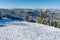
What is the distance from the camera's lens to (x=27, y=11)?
14062mm

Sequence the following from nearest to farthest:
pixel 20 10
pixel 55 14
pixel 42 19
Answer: pixel 42 19, pixel 20 10, pixel 55 14

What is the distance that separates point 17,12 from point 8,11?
113cm

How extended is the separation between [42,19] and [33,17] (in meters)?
1.29

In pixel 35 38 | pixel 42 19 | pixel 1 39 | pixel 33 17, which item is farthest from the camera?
pixel 33 17

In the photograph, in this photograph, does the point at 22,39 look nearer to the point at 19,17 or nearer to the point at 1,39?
the point at 1,39

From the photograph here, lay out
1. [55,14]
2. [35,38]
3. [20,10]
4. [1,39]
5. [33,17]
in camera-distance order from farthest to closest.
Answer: [55,14] < [20,10] < [33,17] < [35,38] < [1,39]

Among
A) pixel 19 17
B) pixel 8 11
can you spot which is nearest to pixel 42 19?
pixel 19 17

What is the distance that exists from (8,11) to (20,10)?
1.69 metres

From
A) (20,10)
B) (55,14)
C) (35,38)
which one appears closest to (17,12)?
(20,10)

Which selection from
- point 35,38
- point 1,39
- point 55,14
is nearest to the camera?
point 1,39

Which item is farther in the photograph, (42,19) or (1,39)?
(42,19)

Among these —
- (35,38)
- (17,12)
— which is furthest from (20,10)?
(35,38)

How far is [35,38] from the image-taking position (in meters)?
5.66

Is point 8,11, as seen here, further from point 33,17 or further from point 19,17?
point 33,17
